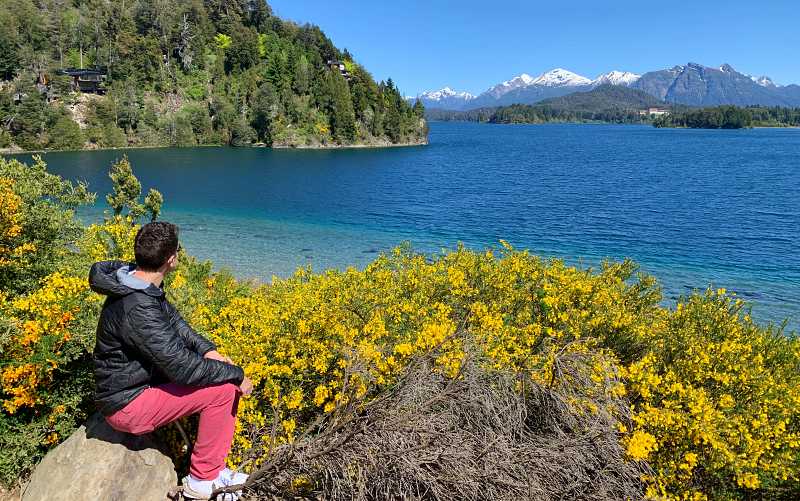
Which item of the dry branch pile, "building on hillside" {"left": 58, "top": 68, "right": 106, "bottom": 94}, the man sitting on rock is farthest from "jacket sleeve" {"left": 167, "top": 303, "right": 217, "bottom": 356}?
"building on hillside" {"left": 58, "top": 68, "right": 106, "bottom": 94}

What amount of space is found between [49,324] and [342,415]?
4.10 metres

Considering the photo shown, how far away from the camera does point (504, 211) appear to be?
45.7 m

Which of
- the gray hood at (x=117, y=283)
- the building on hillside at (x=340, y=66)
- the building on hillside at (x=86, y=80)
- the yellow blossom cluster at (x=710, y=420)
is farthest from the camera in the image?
the building on hillside at (x=340, y=66)

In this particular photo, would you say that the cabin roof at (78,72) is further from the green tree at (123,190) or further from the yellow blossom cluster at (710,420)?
the yellow blossom cluster at (710,420)

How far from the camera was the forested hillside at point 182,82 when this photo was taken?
10806 cm

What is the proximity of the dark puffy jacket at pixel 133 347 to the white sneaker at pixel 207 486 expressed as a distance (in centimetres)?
104

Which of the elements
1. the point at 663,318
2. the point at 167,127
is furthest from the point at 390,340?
the point at 167,127

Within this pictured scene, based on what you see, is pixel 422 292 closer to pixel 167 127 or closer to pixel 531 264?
pixel 531 264

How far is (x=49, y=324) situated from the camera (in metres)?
5.63

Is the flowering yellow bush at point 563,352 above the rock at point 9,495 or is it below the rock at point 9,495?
above

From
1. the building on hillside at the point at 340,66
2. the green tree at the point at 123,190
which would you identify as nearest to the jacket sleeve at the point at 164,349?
the green tree at the point at 123,190

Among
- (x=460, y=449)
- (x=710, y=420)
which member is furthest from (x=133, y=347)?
(x=710, y=420)

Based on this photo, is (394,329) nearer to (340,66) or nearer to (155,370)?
(155,370)

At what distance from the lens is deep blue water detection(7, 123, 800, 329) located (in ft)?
96.2
